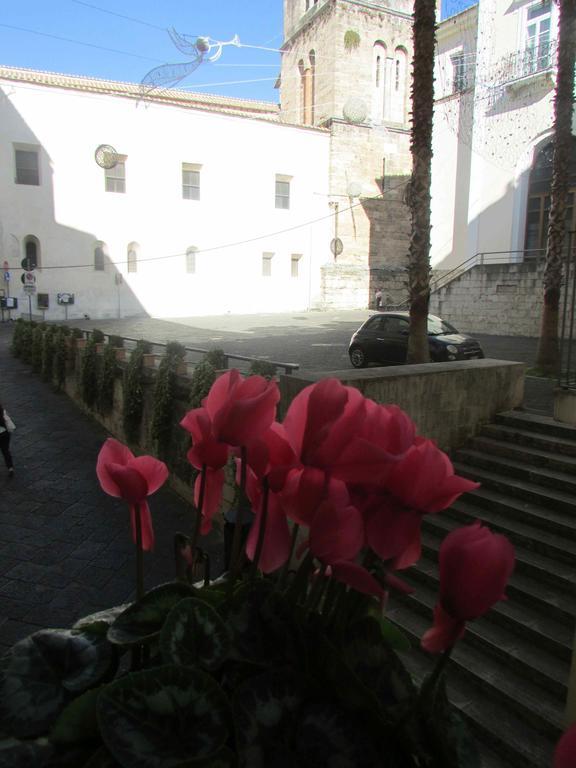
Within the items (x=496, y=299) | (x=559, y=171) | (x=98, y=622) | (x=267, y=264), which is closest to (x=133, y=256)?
(x=267, y=264)

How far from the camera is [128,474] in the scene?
92 cm

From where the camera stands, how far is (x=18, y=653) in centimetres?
80

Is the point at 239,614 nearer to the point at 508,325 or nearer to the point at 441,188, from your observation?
the point at 508,325

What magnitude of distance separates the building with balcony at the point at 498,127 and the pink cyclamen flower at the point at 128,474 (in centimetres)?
1623

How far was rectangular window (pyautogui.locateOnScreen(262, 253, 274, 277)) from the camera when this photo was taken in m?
29.8

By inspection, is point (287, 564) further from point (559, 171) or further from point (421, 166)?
point (559, 171)

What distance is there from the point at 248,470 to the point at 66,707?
392mm

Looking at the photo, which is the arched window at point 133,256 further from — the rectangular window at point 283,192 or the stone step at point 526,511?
the stone step at point 526,511

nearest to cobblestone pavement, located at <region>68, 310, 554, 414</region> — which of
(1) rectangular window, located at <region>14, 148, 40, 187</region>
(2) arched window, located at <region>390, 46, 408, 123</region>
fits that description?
(1) rectangular window, located at <region>14, 148, 40, 187</region>

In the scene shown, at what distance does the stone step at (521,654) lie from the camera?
3949mm

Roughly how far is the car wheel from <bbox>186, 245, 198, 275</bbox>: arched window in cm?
1664

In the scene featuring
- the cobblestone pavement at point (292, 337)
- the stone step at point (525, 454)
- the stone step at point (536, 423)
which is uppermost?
the cobblestone pavement at point (292, 337)

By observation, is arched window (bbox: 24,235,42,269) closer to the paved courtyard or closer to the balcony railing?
the paved courtyard

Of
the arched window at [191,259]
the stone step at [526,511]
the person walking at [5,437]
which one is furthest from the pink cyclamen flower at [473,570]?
the arched window at [191,259]
